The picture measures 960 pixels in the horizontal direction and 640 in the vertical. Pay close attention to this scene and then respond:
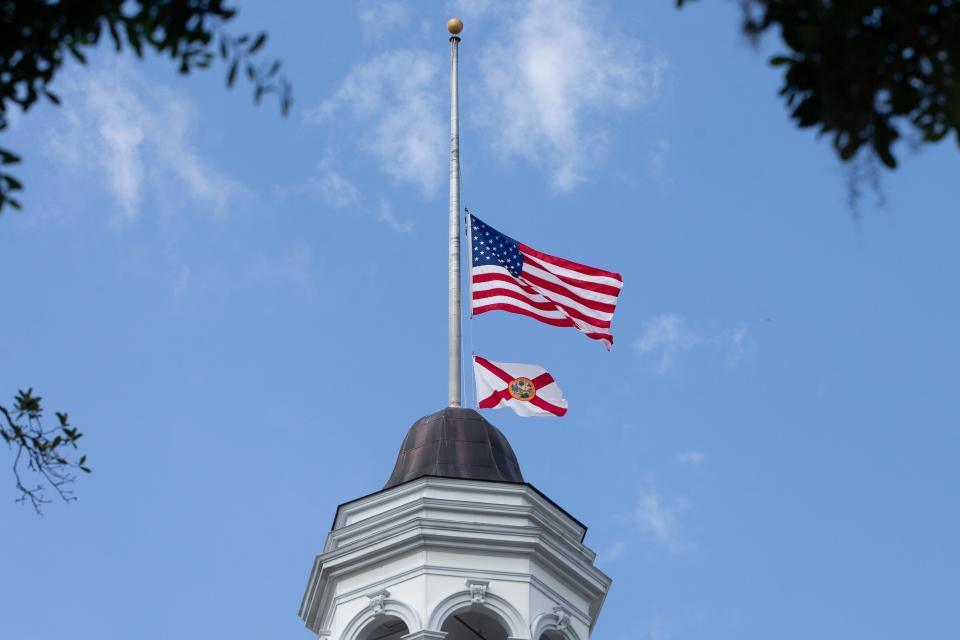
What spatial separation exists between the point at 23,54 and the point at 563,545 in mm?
19285

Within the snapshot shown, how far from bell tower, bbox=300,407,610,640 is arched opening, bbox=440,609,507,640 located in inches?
0.6

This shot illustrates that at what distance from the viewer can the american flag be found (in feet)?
107

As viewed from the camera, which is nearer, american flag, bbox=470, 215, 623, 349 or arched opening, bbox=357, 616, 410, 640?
arched opening, bbox=357, 616, 410, 640

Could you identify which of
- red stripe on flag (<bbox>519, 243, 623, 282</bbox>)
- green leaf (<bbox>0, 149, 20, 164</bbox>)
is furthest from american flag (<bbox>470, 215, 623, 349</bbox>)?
green leaf (<bbox>0, 149, 20, 164</bbox>)

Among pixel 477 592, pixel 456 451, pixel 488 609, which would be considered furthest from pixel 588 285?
pixel 488 609

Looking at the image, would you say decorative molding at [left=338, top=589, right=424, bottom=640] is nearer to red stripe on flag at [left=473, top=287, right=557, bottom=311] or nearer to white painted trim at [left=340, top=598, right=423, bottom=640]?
white painted trim at [left=340, top=598, right=423, bottom=640]

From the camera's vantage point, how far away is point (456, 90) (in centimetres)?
3941

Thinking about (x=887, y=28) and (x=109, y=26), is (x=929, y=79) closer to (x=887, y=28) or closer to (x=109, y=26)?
(x=887, y=28)

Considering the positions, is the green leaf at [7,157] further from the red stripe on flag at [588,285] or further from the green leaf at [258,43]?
the red stripe on flag at [588,285]

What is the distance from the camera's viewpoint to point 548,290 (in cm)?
3284

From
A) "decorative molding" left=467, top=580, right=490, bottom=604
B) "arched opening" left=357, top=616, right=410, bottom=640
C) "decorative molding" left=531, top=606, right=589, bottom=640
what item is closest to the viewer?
"decorative molding" left=467, top=580, right=490, bottom=604

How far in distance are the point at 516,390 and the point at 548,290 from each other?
214 centimetres

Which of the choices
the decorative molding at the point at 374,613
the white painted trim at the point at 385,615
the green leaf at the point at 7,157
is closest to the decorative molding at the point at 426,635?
the white painted trim at the point at 385,615

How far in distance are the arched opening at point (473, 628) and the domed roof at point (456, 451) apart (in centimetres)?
214
